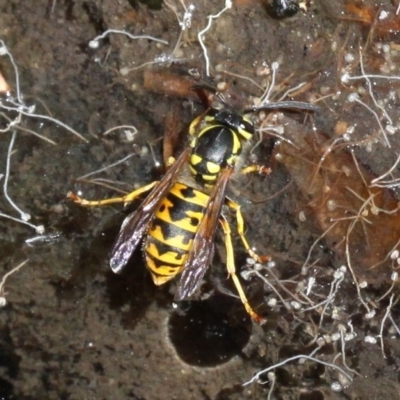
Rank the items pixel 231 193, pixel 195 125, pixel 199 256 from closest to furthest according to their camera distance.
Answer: pixel 199 256
pixel 195 125
pixel 231 193

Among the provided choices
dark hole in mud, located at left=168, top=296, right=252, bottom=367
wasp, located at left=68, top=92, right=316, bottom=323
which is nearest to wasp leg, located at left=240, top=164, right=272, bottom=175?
wasp, located at left=68, top=92, right=316, bottom=323

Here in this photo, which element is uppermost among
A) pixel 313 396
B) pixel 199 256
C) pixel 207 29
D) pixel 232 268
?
pixel 207 29

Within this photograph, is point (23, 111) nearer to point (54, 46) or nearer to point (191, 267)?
point (54, 46)

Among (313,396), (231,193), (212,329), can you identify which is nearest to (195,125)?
(231,193)

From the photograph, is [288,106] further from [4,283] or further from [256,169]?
[4,283]

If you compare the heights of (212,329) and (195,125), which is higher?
(195,125)

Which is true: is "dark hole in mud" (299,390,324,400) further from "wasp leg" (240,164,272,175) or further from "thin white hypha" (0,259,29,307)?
"thin white hypha" (0,259,29,307)

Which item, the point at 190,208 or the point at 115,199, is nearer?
the point at 190,208

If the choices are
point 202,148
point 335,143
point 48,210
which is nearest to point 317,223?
point 335,143
